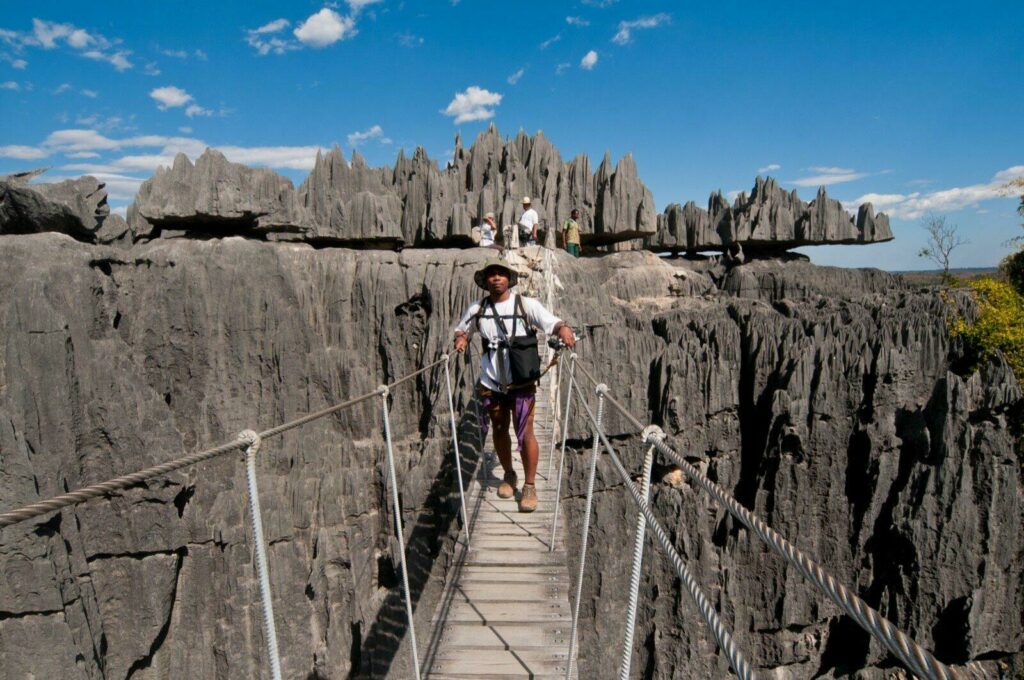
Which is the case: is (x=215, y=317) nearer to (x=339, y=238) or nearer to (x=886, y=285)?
(x=339, y=238)

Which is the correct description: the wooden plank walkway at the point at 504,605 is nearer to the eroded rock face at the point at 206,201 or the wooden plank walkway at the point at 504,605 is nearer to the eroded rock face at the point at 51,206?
the eroded rock face at the point at 51,206

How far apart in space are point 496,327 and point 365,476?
8.63 meters

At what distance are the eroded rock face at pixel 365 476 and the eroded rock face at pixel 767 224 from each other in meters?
11.1

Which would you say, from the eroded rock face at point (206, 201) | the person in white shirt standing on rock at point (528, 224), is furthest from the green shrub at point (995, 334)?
the eroded rock face at point (206, 201)

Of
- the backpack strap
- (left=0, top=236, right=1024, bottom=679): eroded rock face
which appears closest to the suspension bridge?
the backpack strap

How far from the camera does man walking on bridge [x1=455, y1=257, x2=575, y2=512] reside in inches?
181

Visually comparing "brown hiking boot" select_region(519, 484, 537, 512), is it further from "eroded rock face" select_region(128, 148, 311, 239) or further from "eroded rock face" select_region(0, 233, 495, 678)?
"eroded rock face" select_region(128, 148, 311, 239)

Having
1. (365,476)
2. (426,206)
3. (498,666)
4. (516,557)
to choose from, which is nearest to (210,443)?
(365,476)

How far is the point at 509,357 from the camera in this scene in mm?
4570

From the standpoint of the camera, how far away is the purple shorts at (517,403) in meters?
4.68

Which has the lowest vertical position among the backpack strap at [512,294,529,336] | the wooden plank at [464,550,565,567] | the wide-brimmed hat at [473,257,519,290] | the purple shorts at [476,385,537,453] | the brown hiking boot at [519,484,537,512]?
the wooden plank at [464,550,565,567]

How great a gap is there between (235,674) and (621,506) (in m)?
6.88

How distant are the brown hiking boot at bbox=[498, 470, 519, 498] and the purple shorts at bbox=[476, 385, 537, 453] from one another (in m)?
0.38

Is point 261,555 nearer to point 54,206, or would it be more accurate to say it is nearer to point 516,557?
point 516,557
